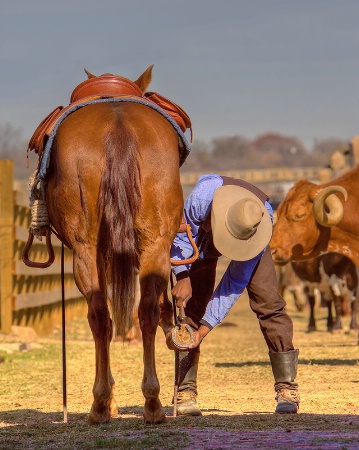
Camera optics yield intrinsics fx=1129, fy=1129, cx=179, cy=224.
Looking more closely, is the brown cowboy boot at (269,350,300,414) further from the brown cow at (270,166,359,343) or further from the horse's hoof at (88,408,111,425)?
the brown cow at (270,166,359,343)

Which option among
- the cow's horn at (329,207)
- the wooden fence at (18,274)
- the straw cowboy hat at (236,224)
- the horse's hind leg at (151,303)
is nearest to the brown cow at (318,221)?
the cow's horn at (329,207)

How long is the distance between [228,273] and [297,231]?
589 centimetres

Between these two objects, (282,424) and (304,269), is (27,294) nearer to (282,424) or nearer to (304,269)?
(304,269)

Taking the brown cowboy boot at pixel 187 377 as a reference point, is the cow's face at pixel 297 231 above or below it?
above

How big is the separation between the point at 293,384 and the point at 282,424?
3.96 feet

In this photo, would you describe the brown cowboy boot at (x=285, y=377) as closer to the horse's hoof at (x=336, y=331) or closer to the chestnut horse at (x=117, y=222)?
the chestnut horse at (x=117, y=222)

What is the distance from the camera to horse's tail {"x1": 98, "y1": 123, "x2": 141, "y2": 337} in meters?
6.71

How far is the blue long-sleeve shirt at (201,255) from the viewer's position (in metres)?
7.50

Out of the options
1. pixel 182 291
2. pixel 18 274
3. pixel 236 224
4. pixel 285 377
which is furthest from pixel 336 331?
pixel 236 224

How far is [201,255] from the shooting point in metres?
7.74

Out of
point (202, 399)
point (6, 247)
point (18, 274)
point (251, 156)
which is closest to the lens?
point (202, 399)

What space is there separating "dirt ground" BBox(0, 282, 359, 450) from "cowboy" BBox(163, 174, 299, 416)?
26 centimetres

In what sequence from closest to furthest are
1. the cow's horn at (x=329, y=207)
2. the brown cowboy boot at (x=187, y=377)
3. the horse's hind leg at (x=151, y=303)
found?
1. the horse's hind leg at (x=151, y=303)
2. the brown cowboy boot at (x=187, y=377)
3. the cow's horn at (x=329, y=207)

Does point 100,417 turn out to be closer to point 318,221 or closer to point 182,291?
point 182,291
